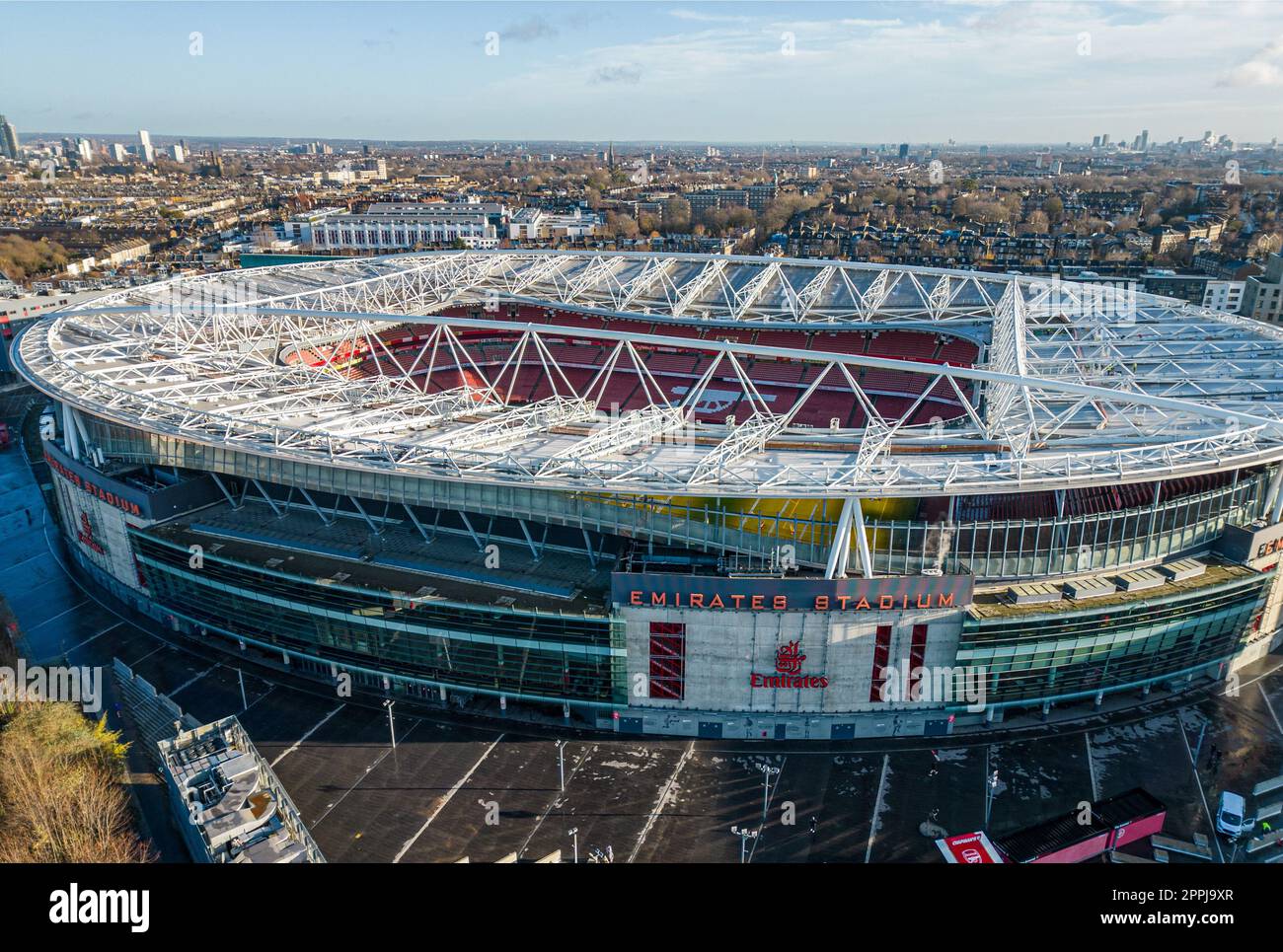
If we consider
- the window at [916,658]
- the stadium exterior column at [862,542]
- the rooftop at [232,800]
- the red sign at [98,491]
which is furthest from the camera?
the red sign at [98,491]

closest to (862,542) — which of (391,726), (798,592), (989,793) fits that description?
(798,592)

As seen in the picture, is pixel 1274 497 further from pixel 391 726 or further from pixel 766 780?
pixel 391 726

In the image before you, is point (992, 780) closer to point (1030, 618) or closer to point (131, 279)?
point (1030, 618)

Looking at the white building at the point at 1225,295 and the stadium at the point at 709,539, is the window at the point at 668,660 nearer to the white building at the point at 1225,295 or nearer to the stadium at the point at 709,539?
the stadium at the point at 709,539

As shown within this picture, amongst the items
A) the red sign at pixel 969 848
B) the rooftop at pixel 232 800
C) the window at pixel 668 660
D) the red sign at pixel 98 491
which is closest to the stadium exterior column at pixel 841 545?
the window at pixel 668 660

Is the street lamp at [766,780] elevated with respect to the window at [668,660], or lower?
lower

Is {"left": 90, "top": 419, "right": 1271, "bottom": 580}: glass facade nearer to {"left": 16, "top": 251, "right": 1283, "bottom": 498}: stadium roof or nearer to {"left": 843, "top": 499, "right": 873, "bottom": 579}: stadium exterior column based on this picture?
{"left": 843, "top": 499, "right": 873, "bottom": 579}: stadium exterior column
